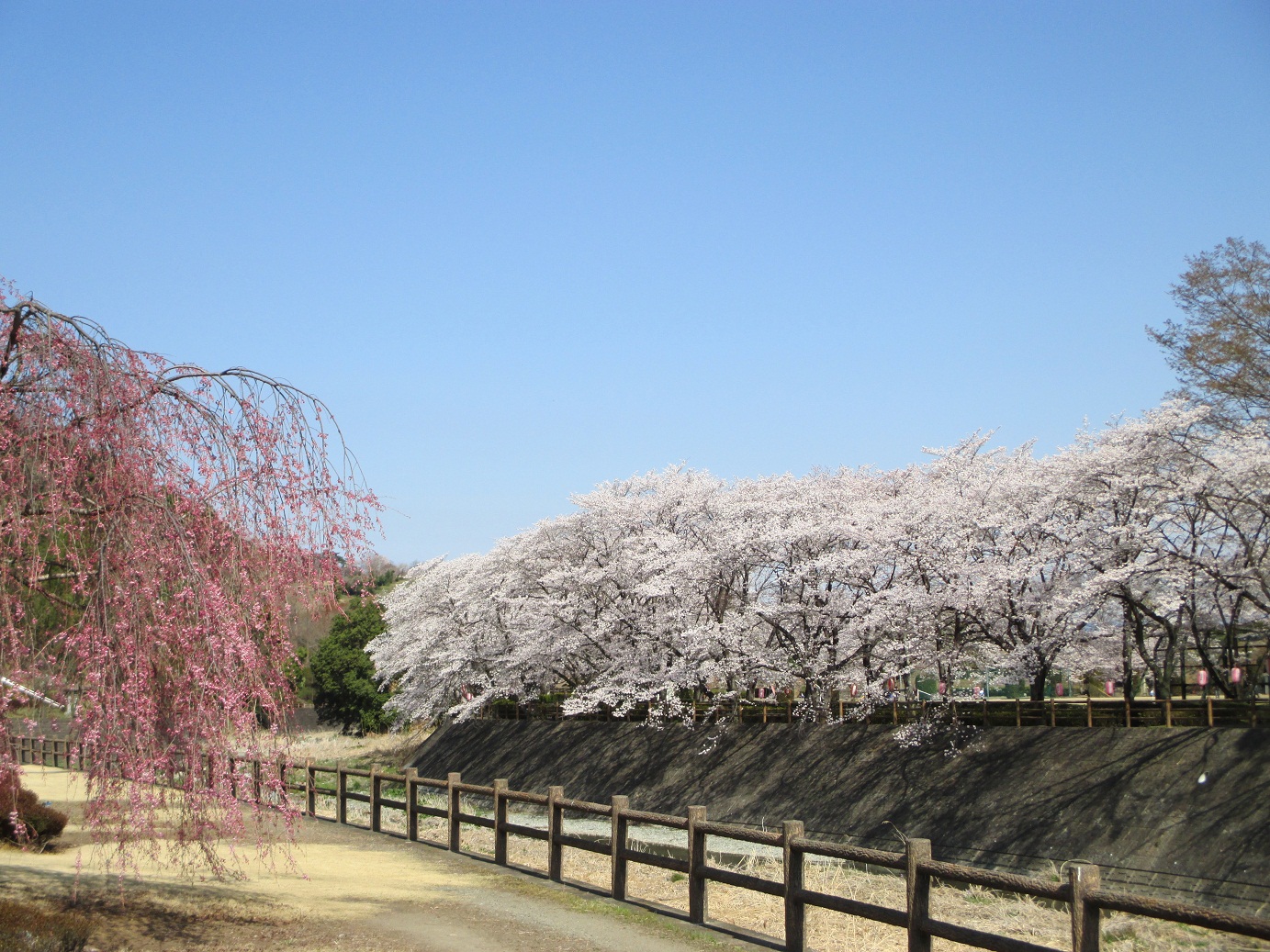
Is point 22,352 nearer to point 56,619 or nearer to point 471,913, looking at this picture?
point 56,619

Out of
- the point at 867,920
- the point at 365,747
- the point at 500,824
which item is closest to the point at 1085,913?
the point at 867,920

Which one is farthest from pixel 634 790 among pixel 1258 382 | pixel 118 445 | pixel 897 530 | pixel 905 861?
pixel 118 445

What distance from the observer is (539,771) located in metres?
38.0

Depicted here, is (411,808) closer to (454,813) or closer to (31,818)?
(454,813)

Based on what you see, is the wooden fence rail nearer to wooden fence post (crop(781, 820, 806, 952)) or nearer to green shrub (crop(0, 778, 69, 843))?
wooden fence post (crop(781, 820, 806, 952))

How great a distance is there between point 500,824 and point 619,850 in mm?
2609

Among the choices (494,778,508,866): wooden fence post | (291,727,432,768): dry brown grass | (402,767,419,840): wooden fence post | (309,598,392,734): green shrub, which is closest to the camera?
(494,778,508,866): wooden fence post

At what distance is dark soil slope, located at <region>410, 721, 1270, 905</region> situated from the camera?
1939cm

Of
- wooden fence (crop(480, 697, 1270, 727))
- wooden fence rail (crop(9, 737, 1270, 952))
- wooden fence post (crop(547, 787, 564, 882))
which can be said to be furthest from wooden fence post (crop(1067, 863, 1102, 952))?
wooden fence (crop(480, 697, 1270, 727))

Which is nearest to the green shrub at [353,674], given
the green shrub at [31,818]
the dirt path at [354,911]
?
the green shrub at [31,818]

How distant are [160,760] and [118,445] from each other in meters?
2.18

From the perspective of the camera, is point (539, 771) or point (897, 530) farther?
point (539, 771)

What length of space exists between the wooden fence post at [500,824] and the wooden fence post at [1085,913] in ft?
26.0

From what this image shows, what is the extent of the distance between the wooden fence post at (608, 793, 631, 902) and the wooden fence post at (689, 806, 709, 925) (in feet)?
3.23
